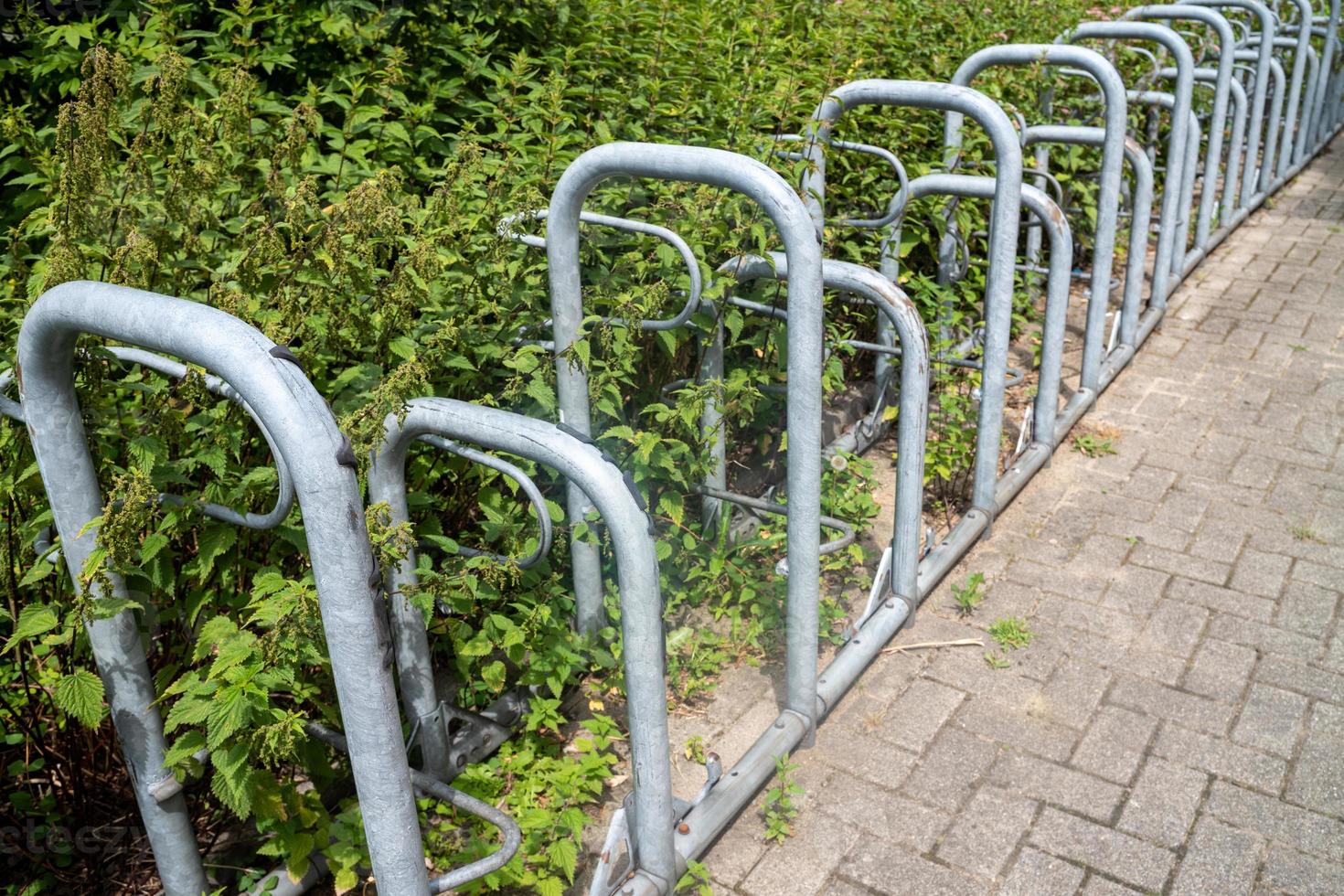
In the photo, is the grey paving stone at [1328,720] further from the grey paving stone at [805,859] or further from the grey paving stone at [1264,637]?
the grey paving stone at [805,859]

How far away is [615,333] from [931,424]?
1.93 metres

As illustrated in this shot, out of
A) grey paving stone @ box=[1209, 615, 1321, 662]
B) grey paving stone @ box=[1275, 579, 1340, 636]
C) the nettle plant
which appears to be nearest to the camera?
the nettle plant

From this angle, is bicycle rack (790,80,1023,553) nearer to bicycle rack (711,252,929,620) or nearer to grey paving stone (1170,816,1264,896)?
bicycle rack (711,252,929,620)

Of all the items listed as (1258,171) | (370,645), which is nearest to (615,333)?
(370,645)

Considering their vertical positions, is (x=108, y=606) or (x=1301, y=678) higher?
(x=108, y=606)

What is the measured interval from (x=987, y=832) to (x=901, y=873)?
0.26 meters

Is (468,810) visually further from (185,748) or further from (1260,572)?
(1260,572)

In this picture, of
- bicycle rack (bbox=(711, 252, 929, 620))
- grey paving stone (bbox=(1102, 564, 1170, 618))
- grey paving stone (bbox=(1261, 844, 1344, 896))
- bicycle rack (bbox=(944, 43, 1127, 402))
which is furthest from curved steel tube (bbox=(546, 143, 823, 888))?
bicycle rack (bbox=(944, 43, 1127, 402))

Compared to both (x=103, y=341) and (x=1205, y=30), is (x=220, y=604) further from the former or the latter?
(x=1205, y=30)

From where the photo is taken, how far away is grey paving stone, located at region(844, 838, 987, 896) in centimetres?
280

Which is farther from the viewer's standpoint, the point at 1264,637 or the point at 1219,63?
the point at 1219,63

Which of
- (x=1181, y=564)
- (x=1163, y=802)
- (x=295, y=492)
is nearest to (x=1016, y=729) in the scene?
(x=1163, y=802)

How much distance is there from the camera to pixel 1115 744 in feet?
10.7

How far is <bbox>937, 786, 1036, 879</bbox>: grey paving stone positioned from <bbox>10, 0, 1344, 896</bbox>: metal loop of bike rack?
0.45 metres
